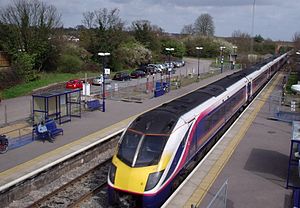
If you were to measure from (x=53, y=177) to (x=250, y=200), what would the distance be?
24.9 feet

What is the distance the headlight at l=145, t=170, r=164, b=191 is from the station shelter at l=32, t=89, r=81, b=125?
11779mm

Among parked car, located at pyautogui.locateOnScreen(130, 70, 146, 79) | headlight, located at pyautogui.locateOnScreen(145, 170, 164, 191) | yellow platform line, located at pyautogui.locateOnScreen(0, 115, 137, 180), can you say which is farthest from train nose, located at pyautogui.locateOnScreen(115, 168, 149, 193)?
parked car, located at pyautogui.locateOnScreen(130, 70, 146, 79)

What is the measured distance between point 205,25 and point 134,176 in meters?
112

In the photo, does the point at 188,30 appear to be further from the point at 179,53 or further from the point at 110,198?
the point at 110,198

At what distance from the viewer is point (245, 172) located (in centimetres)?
1388

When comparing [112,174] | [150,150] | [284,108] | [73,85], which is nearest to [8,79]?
[73,85]

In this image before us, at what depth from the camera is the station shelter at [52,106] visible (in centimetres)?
2070

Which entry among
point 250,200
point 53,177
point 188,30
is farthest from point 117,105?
point 188,30

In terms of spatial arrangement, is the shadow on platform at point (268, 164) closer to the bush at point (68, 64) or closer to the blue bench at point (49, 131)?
the blue bench at point (49, 131)

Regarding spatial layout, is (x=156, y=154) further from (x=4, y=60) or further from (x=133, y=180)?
(x=4, y=60)

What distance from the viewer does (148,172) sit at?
33.7 feet

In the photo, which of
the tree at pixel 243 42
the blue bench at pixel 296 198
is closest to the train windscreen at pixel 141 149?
the blue bench at pixel 296 198

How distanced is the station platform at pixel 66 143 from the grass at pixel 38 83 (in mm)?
3142

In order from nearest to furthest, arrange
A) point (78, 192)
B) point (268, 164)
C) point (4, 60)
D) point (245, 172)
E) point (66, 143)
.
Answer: point (78, 192), point (245, 172), point (268, 164), point (66, 143), point (4, 60)
